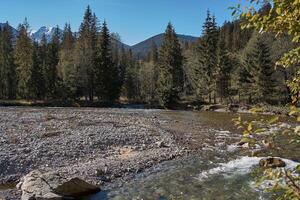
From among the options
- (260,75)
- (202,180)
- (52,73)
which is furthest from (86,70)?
(202,180)

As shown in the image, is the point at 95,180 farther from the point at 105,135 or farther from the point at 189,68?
the point at 189,68

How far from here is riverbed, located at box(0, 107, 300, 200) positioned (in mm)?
13625

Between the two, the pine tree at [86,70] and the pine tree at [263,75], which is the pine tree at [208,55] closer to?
the pine tree at [263,75]

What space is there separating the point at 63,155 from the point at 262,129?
53.8ft

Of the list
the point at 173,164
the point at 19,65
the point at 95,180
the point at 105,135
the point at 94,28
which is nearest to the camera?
the point at 95,180

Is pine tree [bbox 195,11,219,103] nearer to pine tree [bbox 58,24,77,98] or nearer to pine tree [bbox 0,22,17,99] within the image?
pine tree [bbox 58,24,77,98]

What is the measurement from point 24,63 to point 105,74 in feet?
54.8

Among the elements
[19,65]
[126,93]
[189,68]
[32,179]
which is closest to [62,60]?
[19,65]

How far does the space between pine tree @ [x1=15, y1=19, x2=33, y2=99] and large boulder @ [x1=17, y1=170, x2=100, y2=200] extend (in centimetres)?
5529

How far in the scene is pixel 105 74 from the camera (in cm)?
6550

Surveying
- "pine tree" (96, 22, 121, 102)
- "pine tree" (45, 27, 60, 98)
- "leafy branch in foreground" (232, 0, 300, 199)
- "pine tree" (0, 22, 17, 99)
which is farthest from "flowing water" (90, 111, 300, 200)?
"pine tree" (0, 22, 17, 99)

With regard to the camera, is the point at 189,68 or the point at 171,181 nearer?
the point at 171,181

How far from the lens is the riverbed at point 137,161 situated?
13.6 meters

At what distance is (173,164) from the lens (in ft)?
58.4
